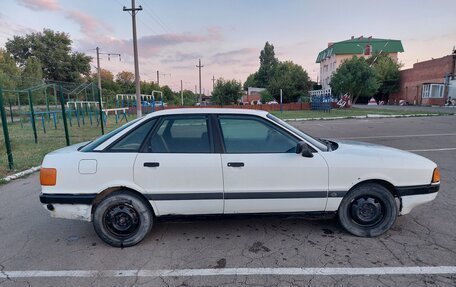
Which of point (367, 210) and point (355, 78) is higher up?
point (355, 78)

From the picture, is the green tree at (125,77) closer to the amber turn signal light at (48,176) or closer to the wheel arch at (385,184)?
the amber turn signal light at (48,176)

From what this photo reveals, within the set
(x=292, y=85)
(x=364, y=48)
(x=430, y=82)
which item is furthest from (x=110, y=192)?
(x=364, y=48)

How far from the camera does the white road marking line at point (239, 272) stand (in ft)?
8.28

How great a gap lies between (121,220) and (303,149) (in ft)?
7.15

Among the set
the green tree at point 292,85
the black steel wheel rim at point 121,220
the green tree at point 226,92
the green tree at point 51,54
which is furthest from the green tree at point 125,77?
the black steel wheel rim at point 121,220

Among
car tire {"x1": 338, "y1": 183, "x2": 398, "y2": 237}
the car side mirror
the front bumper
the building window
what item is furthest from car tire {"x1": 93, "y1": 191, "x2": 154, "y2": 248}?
the building window

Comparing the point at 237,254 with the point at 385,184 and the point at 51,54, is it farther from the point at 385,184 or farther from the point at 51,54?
the point at 51,54

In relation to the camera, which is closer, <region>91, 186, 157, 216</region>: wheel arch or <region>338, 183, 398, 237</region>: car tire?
<region>91, 186, 157, 216</region>: wheel arch

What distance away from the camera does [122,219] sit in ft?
9.99

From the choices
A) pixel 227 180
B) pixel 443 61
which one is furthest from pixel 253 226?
pixel 443 61

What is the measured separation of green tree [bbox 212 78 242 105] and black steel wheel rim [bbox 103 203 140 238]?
1220 inches

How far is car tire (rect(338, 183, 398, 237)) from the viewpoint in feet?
10.2

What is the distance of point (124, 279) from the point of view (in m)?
2.50

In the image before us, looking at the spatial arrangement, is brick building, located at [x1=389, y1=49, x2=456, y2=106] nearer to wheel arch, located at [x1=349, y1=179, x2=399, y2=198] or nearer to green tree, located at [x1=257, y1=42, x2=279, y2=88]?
green tree, located at [x1=257, y1=42, x2=279, y2=88]
